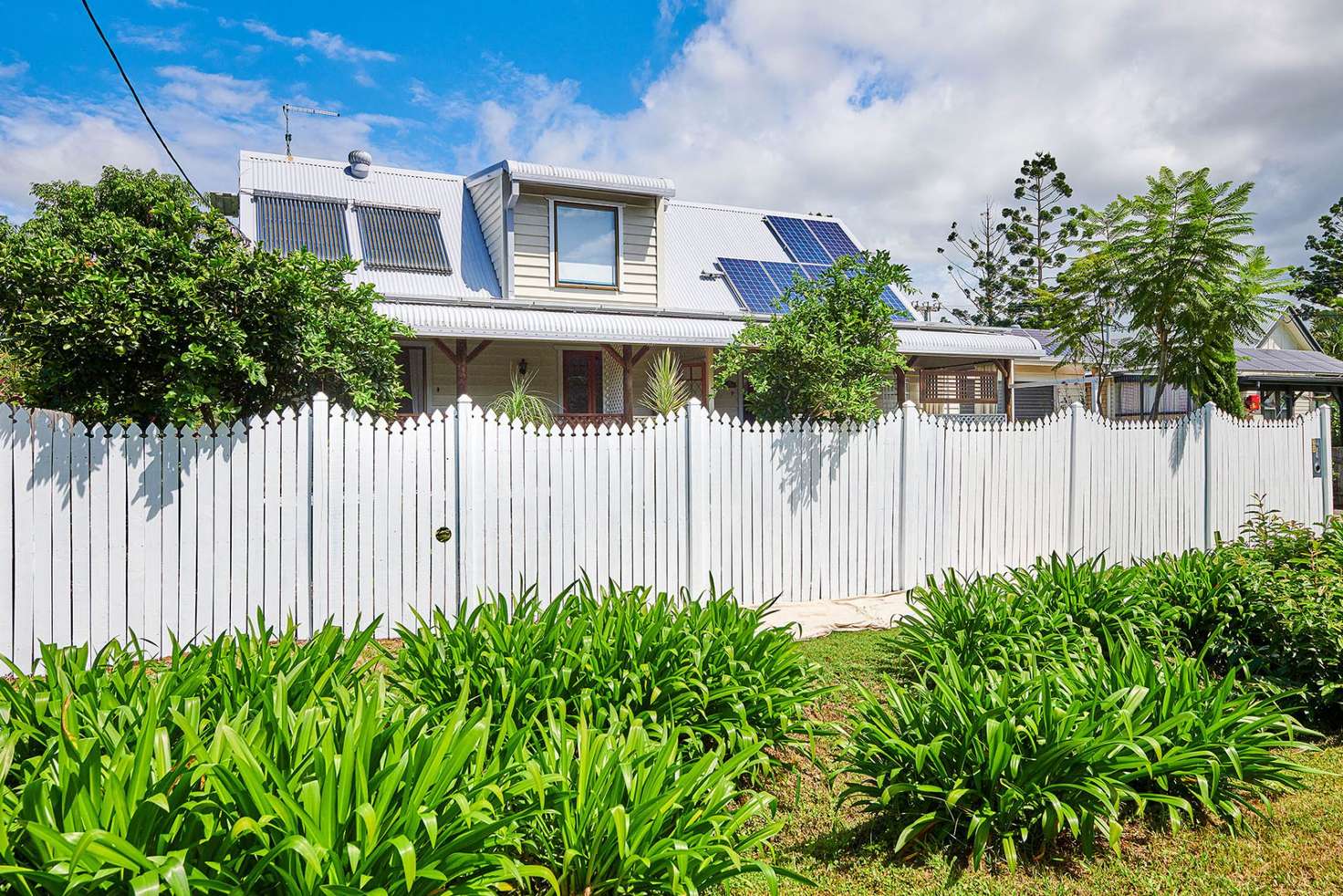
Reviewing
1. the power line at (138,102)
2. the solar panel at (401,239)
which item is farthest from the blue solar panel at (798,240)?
the power line at (138,102)

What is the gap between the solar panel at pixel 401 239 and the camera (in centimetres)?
1505

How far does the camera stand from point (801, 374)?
318 inches

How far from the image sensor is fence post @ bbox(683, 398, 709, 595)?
7.38m

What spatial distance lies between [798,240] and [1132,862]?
17.1 meters

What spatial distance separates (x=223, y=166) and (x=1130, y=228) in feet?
54.1

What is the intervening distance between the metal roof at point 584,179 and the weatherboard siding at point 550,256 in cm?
33

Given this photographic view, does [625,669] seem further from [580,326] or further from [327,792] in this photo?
[580,326]

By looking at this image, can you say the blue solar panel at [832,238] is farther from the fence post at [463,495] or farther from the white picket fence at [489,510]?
the fence post at [463,495]

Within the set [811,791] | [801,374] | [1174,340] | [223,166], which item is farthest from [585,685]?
[223,166]

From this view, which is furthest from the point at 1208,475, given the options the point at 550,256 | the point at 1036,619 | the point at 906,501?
the point at 550,256

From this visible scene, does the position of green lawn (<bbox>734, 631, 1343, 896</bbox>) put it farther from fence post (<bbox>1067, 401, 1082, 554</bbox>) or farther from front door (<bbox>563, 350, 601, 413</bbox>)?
front door (<bbox>563, 350, 601, 413</bbox>)

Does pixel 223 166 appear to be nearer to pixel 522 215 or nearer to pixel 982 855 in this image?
pixel 522 215

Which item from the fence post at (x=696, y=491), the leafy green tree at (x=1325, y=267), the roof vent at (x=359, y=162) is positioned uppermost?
the leafy green tree at (x=1325, y=267)

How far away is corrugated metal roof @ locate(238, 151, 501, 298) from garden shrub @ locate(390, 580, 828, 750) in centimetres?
1056
